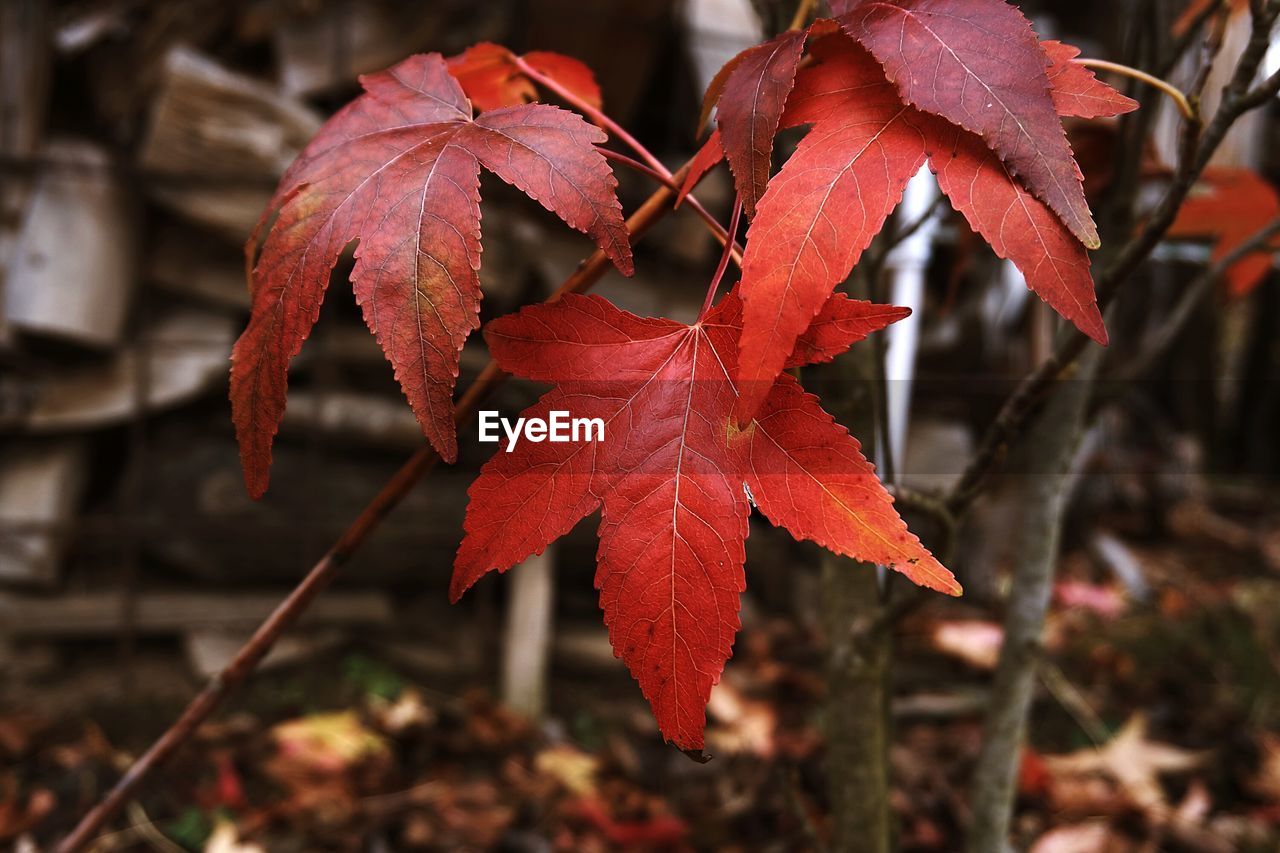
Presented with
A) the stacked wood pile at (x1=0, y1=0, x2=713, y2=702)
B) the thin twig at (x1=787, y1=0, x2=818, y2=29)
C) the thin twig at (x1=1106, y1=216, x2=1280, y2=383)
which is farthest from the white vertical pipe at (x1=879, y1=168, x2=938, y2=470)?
the thin twig at (x1=787, y1=0, x2=818, y2=29)

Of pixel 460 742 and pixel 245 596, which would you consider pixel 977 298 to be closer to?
pixel 460 742

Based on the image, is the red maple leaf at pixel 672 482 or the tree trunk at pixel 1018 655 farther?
the tree trunk at pixel 1018 655

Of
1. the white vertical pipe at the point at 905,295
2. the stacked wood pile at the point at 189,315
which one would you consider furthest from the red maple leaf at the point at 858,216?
the white vertical pipe at the point at 905,295

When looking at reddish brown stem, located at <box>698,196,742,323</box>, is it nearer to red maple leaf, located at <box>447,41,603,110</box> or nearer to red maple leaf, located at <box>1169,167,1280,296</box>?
red maple leaf, located at <box>447,41,603,110</box>

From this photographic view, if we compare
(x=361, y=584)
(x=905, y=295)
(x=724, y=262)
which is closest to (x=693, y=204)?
(x=724, y=262)

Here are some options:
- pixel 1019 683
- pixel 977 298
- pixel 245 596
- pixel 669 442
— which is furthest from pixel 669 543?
pixel 977 298

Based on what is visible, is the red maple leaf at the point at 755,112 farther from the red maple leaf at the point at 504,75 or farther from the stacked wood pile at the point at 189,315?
the stacked wood pile at the point at 189,315
